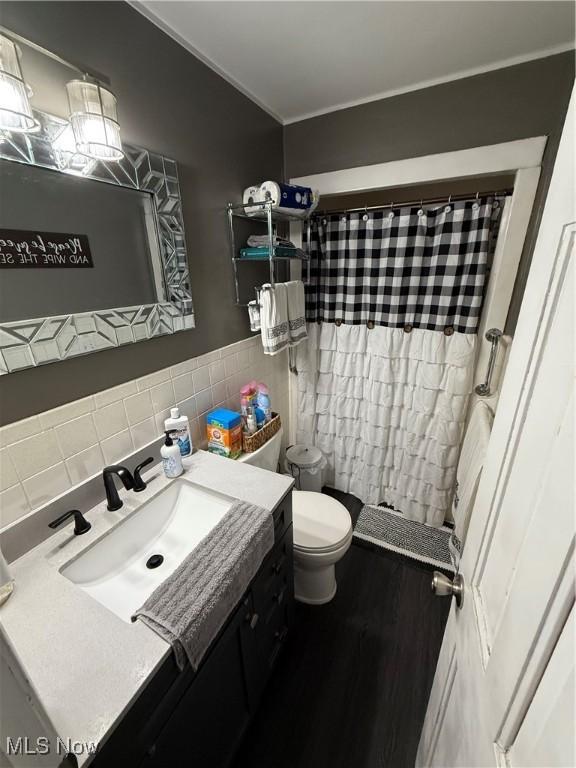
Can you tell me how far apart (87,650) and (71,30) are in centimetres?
150

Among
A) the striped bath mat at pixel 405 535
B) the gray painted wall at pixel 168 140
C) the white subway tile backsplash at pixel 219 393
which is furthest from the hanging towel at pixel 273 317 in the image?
the striped bath mat at pixel 405 535

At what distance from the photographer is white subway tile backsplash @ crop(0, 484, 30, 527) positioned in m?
0.81

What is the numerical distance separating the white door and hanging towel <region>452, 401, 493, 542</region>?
0.69m

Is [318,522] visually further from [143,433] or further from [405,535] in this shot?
[143,433]

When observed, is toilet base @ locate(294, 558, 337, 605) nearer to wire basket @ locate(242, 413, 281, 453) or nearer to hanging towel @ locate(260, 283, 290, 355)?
wire basket @ locate(242, 413, 281, 453)

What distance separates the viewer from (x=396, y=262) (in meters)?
1.65

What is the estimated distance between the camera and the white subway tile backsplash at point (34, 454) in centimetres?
83

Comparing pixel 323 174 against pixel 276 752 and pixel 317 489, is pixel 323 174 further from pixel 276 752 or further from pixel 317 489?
pixel 276 752

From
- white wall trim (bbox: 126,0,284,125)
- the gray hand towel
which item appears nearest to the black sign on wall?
white wall trim (bbox: 126,0,284,125)

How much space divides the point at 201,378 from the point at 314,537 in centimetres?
88

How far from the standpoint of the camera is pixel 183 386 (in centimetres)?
131

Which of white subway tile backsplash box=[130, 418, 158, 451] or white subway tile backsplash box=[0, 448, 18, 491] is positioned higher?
white subway tile backsplash box=[0, 448, 18, 491]

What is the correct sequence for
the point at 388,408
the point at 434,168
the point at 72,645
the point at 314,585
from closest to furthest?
the point at 72,645 < the point at 434,168 < the point at 314,585 < the point at 388,408

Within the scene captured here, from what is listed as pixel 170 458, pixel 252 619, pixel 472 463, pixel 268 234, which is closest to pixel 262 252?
pixel 268 234
